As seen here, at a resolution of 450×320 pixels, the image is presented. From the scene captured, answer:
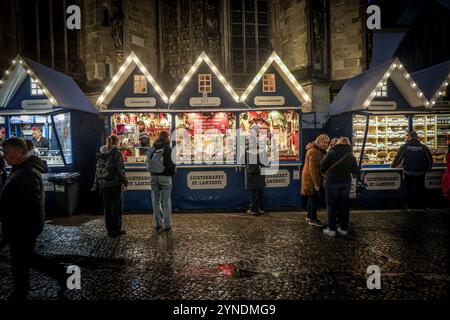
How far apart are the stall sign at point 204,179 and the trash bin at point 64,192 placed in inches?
124

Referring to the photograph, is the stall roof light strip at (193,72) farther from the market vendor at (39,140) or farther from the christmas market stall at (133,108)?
the market vendor at (39,140)

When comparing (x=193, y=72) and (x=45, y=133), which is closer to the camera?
(x=193, y=72)

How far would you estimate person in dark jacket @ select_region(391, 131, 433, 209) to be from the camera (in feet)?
28.3

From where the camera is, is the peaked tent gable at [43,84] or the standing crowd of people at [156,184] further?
the peaked tent gable at [43,84]

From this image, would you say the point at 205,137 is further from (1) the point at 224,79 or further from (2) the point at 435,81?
(2) the point at 435,81

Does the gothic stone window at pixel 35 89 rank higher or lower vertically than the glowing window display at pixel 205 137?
higher

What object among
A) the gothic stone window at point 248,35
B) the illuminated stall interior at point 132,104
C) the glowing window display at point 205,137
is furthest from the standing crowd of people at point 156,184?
the gothic stone window at point 248,35

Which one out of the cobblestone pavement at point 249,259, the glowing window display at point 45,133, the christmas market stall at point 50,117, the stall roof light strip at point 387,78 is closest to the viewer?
the cobblestone pavement at point 249,259

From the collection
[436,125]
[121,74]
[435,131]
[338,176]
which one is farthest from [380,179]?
[121,74]

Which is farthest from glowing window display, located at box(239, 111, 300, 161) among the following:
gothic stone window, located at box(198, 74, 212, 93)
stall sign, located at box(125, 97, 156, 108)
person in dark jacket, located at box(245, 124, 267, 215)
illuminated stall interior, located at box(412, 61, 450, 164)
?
illuminated stall interior, located at box(412, 61, 450, 164)

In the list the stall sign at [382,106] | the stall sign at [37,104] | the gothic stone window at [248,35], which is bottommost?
the stall sign at [382,106]

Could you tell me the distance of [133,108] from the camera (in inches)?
355

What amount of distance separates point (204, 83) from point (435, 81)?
686 cm

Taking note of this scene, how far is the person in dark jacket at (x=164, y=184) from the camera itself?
22.5 ft
